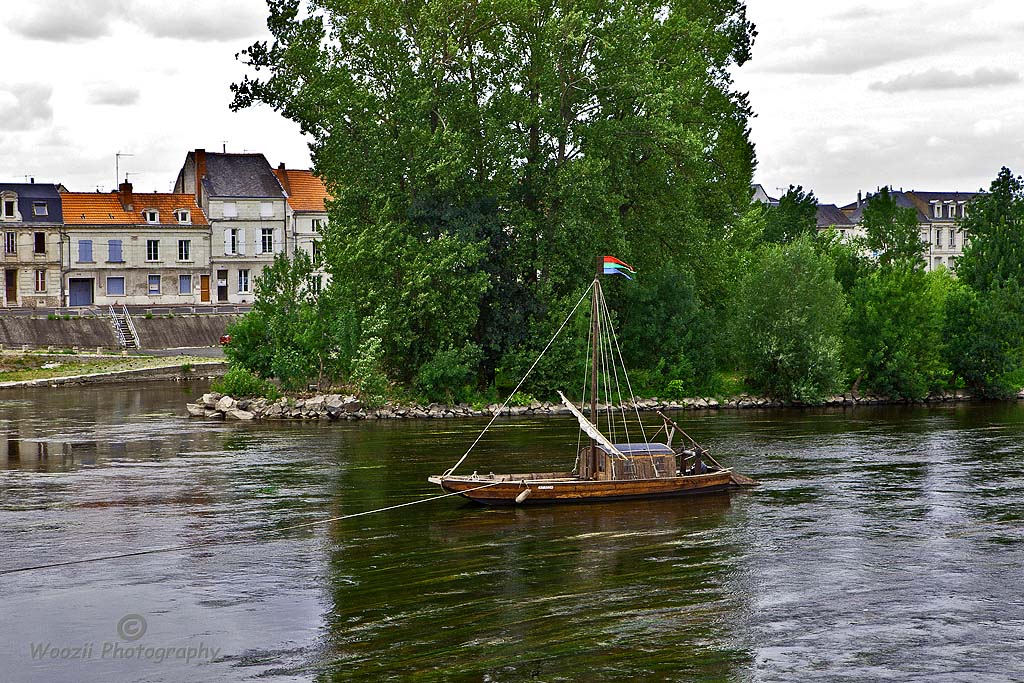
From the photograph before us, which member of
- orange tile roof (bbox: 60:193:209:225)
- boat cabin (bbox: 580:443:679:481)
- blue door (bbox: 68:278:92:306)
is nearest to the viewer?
boat cabin (bbox: 580:443:679:481)

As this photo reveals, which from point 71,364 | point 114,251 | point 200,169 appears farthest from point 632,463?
point 200,169

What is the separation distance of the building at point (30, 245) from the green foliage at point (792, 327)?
63411 mm

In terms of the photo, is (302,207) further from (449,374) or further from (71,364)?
(449,374)

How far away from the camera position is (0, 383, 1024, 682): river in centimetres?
2483

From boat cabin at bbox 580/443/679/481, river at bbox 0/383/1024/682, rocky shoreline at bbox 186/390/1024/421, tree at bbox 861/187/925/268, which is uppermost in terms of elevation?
tree at bbox 861/187/925/268

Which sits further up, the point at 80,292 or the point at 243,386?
the point at 80,292

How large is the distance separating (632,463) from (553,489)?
3.06 m

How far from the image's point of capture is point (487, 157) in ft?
219

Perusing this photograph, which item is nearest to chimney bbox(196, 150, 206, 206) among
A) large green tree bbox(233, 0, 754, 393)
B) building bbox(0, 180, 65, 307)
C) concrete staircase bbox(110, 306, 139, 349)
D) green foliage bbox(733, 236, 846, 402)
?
building bbox(0, 180, 65, 307)

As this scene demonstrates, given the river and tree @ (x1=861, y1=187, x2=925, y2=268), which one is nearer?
the river

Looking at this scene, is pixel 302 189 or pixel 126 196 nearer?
pixel 126 196

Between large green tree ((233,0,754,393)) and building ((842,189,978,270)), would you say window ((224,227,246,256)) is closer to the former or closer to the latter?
large green tree ((233,0,754,393))

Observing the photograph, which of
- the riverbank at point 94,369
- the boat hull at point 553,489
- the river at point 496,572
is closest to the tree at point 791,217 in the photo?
the riverbank at point 94,369

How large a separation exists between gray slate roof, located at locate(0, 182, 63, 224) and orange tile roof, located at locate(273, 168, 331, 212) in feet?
68.2
